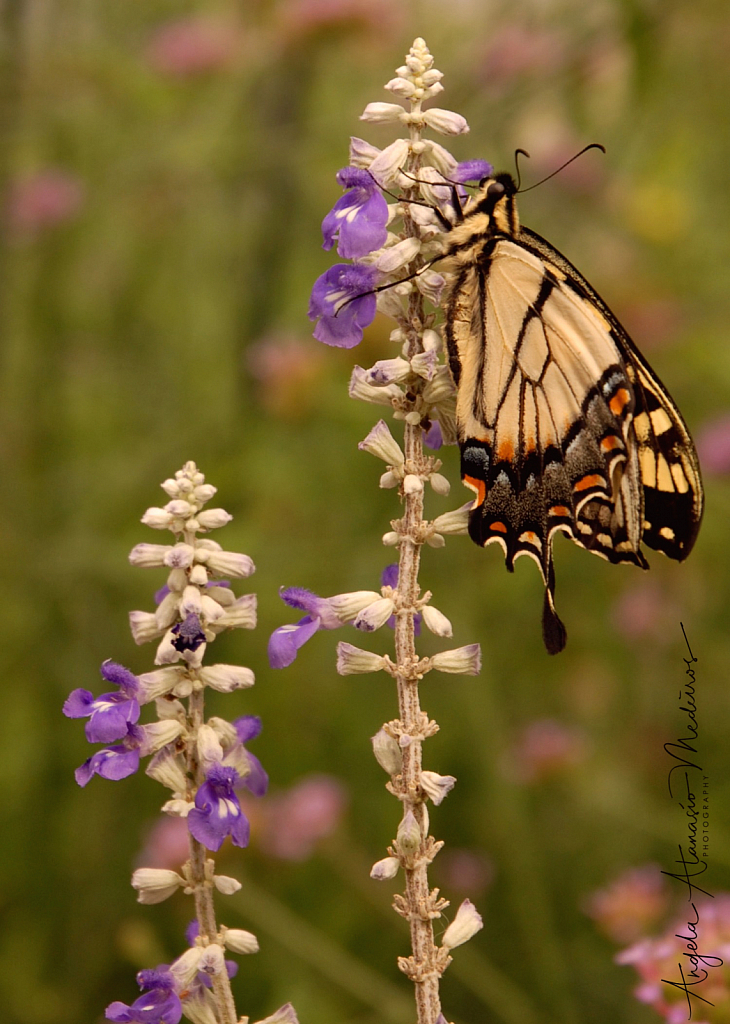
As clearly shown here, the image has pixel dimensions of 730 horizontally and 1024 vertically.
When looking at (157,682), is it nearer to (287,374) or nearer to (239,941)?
(239,941)

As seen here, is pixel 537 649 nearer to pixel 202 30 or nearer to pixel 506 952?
pixel 506 952

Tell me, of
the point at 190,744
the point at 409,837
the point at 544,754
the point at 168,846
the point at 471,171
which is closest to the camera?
the point at 409,837

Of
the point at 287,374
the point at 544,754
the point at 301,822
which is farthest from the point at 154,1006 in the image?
the point at 544,754

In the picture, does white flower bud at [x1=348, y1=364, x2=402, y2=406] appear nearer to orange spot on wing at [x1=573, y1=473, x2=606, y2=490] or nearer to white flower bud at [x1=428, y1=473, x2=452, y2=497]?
white flower bud at [x1=428, y1=473, x2=452, y2=497]

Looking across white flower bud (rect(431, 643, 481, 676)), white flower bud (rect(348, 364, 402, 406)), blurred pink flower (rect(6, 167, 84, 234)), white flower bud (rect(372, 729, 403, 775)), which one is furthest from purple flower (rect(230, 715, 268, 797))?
blurred pink flower (rect(6, 167, 84, 234))

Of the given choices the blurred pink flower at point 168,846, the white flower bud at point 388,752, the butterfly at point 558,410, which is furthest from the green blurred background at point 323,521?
the white flower bud at point 388,752

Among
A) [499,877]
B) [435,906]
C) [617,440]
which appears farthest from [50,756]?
[435,906]
